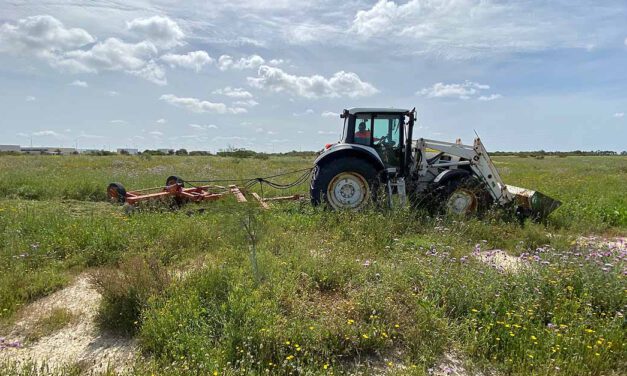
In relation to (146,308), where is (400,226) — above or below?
above

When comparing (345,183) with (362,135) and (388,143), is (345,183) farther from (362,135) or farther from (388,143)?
(388,143)

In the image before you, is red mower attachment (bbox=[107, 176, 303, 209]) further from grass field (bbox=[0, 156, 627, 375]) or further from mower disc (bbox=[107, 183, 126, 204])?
grass field (bbox=[0, 156, 627, 375])

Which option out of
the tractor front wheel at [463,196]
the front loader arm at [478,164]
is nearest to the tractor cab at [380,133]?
the front loader arm at [478,164]

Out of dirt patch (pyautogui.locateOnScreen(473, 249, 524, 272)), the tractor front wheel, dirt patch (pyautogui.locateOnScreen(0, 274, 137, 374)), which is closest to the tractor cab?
the tractor front wheel

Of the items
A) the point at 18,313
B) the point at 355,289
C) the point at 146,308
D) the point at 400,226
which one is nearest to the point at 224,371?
the point at 146,308

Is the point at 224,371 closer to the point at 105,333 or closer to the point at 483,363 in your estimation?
the point at 105,333

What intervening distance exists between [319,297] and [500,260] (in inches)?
121

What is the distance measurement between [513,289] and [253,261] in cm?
278

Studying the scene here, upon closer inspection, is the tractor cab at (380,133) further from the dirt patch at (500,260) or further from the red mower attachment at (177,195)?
the dirt patch at (500,260)

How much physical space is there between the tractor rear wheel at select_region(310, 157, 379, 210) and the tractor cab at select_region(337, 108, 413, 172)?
0.48 m

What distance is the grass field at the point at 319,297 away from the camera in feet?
10.6

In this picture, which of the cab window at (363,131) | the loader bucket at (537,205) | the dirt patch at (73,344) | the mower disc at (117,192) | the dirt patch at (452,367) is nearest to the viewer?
the dirt patch at (452,367)

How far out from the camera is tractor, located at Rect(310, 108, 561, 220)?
7.88 m

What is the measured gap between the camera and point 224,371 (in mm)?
2961
